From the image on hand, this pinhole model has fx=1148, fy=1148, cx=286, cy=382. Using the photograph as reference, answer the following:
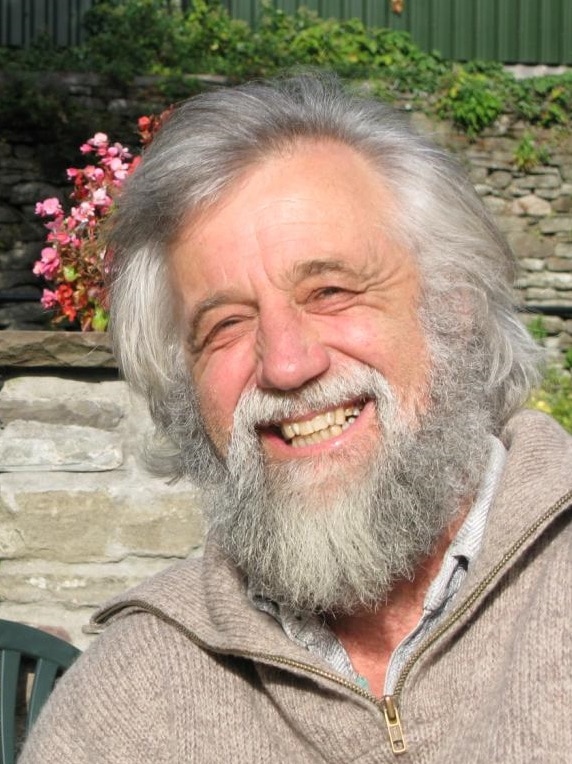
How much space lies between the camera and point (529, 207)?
8.54m

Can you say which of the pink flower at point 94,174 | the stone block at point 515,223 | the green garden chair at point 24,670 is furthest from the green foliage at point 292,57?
the green garden chair at point 24,670

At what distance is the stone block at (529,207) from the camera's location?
853cm

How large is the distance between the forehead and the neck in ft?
1.59

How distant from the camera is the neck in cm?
180

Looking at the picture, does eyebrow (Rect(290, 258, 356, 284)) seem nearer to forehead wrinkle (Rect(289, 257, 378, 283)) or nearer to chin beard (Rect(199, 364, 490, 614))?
forehead wrinkle (Rect(289, 257, 378, 283))

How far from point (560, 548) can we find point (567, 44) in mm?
8651

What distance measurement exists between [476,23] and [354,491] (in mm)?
8494

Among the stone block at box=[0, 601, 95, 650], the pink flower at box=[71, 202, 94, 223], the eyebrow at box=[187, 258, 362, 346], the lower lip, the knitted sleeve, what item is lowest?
the stone block at box=[0, 601, 95, 650]

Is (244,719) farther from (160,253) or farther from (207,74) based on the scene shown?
(207,74)

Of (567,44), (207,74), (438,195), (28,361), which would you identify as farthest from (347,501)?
(567,44)

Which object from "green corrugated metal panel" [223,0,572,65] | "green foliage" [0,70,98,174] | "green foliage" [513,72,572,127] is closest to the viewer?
"green foliage" [0,70,98,174]

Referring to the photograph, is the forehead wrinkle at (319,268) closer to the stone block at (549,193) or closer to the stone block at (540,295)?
the stone block at (540,295)

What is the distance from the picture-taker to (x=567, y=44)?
374 inches

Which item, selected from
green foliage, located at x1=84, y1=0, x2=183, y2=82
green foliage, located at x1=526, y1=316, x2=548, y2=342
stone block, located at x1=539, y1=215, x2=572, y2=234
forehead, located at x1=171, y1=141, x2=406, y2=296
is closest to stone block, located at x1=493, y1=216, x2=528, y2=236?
stone block, located at x1=539, y1=215, x2=572, y2=234
